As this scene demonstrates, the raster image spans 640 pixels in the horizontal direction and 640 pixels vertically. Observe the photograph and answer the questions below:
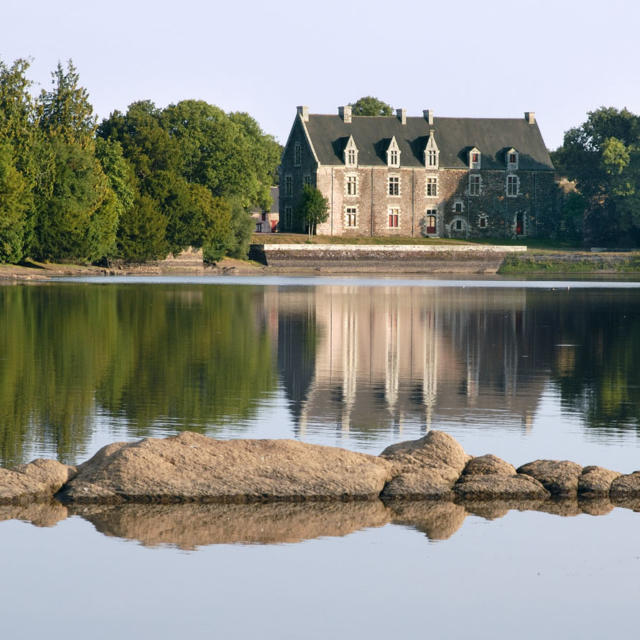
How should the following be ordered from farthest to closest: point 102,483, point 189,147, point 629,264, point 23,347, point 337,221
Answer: point 337,221 → point 629,264 → point 189,147 → point 23,347 → point 102,483

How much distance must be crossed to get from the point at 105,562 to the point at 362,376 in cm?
1641

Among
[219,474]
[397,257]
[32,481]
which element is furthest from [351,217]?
[32,481]

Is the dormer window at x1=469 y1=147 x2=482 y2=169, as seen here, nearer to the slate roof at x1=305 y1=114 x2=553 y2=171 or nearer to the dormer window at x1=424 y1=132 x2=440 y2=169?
the slate roof at x1=305 y1=114 x2=553 y2=171

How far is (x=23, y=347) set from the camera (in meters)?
32.4

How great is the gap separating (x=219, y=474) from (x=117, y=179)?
8360cm

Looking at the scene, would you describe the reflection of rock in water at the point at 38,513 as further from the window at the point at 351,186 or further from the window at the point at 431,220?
the window at the point at 431,220

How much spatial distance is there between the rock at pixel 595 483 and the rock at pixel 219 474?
2346 mm

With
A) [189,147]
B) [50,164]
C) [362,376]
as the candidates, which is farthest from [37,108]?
[362,376]

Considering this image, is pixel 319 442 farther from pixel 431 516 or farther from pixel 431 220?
pixel 431 220

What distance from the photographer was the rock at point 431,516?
1316 cm

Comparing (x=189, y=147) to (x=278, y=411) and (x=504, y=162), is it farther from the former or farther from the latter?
(x=278, y=411)

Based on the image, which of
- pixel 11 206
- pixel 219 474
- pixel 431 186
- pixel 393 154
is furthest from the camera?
pixel 431 186

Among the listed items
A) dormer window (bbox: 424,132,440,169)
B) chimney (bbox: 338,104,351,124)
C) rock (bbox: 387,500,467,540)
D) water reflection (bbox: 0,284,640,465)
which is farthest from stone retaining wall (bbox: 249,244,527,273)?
rock (bbox: 387,500,467,540)

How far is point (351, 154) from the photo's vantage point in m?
126
